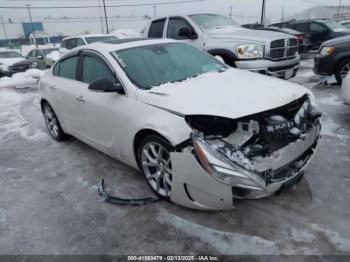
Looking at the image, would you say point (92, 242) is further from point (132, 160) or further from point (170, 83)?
point (170, 83)

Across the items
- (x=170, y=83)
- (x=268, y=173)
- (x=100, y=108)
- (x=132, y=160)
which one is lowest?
(x=132, y=160)

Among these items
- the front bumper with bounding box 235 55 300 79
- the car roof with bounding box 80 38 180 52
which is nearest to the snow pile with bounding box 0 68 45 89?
the front bumper with bounding box 235 55 300 79

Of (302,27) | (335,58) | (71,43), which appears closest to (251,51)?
(335,58)

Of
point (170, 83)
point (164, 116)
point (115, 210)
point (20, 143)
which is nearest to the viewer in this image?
point (164, 116)

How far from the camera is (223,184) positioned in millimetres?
2404

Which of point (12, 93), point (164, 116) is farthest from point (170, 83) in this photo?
point (12, 93)

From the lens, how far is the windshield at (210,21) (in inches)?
289

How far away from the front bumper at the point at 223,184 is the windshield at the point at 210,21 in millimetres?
5181

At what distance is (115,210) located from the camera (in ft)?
10.2

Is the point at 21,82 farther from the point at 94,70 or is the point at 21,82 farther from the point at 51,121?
the point at 94,70

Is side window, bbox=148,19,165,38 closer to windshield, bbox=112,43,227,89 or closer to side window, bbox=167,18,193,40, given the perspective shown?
side window, bbox=167,18,193,40

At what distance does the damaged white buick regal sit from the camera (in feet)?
8.13

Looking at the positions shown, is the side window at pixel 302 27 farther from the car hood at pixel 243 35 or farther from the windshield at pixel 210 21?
the car hood at pixel 243 35

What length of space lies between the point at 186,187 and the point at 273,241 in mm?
857
